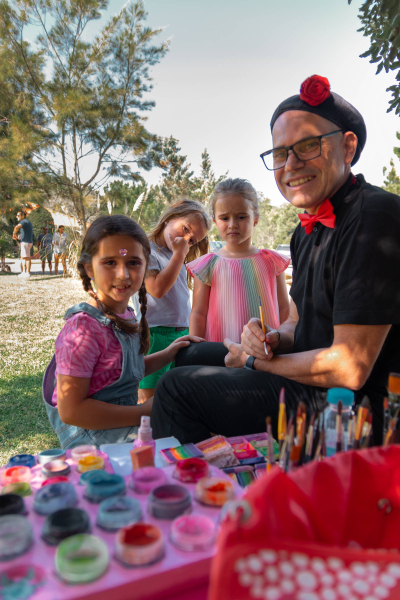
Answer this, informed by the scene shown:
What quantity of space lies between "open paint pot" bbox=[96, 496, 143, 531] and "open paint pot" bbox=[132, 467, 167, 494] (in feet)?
0.21

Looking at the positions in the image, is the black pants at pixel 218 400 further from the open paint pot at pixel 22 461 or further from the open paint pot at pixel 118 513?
the open paint pot at pixel 118 513

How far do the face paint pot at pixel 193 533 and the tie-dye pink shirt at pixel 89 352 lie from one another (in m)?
0.97

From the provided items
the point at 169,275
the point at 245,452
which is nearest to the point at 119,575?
the point at 245,452

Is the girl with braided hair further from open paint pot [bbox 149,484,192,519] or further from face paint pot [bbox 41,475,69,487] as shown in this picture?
open paint pot [bbox 149,484,192,519]

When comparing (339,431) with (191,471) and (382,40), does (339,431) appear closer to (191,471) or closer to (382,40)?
(191,471)

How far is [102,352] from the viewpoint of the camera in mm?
1694

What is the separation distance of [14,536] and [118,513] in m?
0.17

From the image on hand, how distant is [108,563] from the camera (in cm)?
62

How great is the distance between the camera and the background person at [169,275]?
2855 millimetres

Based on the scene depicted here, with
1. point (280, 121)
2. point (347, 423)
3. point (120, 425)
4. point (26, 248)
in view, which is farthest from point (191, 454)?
point (26, 248)

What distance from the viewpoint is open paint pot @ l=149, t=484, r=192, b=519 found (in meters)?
0.74

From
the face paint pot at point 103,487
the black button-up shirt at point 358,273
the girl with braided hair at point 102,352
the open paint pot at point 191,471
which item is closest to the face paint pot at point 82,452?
the face paint pot at point 103,487

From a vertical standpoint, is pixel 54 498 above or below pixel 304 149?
below

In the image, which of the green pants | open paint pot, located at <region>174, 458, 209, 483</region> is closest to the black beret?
open paint pot, located at <region>174, 458, 209, 483</region>
